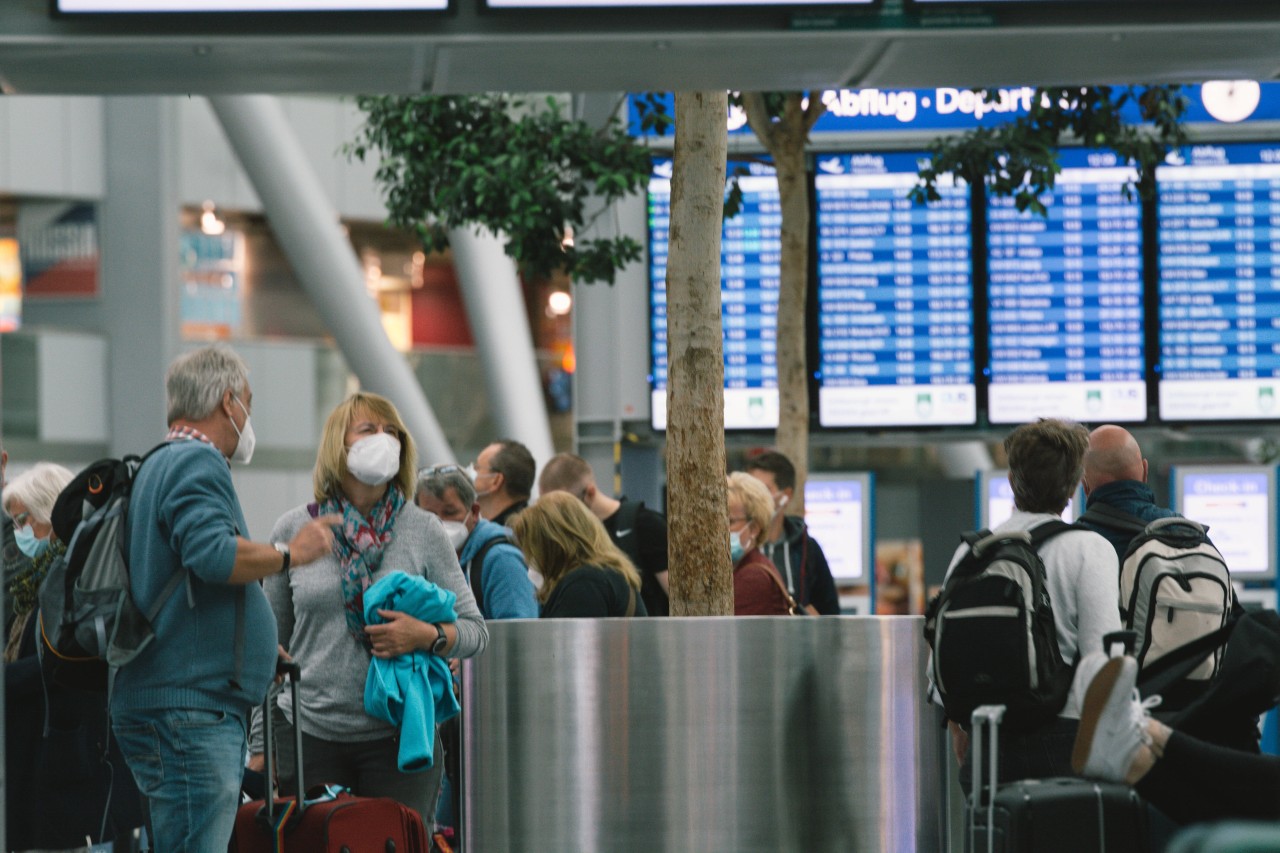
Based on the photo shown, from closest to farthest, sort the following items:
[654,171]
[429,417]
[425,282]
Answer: [654,171]
[429,417]
[425,282]

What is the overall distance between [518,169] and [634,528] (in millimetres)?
2393

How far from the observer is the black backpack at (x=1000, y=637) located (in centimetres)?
496

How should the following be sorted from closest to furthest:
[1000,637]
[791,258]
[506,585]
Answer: [1000,637], [506,585], [791,258]

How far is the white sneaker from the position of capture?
167 inches

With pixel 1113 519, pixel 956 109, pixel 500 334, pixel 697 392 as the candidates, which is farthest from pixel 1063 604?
pixel 500 334

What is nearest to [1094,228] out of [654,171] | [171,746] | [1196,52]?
[654,171]

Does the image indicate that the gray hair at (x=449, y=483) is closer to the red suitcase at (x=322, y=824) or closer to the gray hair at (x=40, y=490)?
the gray hair at (x=40, y=490)

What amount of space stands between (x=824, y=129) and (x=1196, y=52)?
6.04 m

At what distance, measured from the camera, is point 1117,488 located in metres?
6.18

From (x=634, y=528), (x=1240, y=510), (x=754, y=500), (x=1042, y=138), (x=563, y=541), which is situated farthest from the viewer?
(x=1240, y=510)

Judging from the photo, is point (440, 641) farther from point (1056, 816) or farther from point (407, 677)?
point (1056, 816)

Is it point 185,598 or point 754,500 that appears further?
point 754,500

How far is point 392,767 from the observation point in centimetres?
526

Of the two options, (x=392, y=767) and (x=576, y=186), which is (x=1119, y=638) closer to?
(x=392, y=767)
